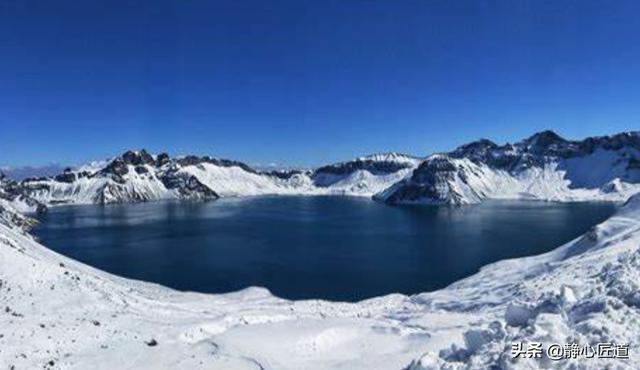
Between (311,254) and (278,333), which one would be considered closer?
(278,333)

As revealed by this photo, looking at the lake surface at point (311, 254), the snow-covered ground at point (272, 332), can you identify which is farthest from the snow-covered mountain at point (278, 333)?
the lake surface at point (311, 254)

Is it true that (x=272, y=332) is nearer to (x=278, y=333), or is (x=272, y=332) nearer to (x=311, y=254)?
(x=278, y=333)

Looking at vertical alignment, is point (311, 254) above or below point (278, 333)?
below

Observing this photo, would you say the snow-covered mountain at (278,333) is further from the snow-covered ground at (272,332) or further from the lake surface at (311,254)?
the lake surface at (311,254)

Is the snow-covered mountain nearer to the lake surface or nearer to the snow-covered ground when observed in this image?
the snow-covered ground

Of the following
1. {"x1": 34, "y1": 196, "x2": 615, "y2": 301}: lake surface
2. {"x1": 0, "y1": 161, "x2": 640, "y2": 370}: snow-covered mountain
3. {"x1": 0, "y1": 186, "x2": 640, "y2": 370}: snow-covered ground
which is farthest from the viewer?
{"x1": 34, "y1": 196, "x2": 615, "y2": 301}: lake surface

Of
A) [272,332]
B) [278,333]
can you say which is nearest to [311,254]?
[272,332]

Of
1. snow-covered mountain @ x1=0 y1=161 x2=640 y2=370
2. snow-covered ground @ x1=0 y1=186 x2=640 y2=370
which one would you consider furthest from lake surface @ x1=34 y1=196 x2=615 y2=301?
snow-covered ground @ x1=0 y1=186 x2=640 y2=370

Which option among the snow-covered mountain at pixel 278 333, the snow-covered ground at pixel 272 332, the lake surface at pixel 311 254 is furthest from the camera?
the lake surface at pixel 311 254

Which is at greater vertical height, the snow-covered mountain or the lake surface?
the snow-covered mountain

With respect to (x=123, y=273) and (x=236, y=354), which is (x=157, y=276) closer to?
(x=123, y=273)

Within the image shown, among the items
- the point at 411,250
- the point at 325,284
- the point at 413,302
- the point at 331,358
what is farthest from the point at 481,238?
the point at 331,358
